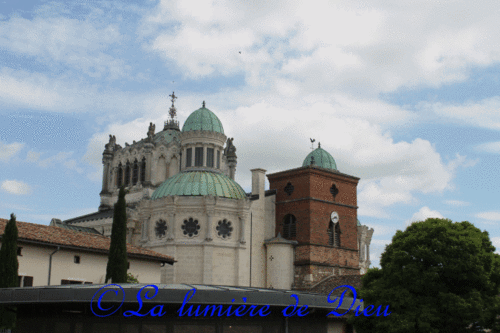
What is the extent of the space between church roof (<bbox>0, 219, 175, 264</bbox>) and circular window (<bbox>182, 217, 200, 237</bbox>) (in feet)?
32.2

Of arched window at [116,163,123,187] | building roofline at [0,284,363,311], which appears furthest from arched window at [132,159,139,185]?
building roofline at [0,284,363,311]

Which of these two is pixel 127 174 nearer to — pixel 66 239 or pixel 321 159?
pixel 321 159

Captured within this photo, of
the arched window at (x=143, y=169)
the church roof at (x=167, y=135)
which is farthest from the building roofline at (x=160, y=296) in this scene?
the church roof at (x=167, y=135)

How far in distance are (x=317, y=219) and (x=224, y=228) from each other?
9.23 metres

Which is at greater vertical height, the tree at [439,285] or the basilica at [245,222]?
the basilica at [245,222]

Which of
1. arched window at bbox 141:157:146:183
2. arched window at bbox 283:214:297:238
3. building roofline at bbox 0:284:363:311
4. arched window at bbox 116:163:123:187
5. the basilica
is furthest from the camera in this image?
arched window at bbox 116:163:123:187

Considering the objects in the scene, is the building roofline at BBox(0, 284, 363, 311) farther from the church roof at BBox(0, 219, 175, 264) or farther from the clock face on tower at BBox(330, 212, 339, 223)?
the clock face on tower at BBox(330, 212, 339, 223)

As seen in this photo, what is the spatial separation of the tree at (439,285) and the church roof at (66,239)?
1882 cm

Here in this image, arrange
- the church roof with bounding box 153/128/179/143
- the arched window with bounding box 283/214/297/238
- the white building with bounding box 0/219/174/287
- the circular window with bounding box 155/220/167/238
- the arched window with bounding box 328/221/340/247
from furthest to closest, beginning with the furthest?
the church roof with bounding box 153/128/179/143, the arched window with bounding box 328/221/340/247, the arched window with bounding box 283/214/297/238, the circular window with bounding box 155/220/167/238, the white building with bounding box 0/219/174/287

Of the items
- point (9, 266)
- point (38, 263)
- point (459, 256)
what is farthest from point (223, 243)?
point (459, 256)

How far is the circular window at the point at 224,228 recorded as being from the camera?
2222 inches

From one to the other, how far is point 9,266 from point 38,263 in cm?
598

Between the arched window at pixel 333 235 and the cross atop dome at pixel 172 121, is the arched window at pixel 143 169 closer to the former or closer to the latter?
Result: the cross atop dome at pixel 172 121

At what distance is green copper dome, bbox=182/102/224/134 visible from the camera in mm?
64188
